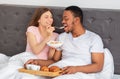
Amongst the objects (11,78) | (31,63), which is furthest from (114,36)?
(11,78)

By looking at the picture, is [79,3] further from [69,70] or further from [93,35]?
[69,70]

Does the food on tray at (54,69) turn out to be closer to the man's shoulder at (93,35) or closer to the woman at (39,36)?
the woman at (39,36)

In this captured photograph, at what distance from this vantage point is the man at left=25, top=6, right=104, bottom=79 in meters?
2.33

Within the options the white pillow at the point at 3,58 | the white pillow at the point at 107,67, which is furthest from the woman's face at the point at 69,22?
the white pillow at the point at 3,58

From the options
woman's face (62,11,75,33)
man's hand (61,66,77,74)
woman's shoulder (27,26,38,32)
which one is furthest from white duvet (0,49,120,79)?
woman's face (62,11,75,33)

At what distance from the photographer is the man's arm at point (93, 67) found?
7.43ft

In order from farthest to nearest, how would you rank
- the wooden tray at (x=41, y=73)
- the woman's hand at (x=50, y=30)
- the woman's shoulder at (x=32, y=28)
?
the woman's shoulder at (x=32, y=28) < the woman's hand at (x=50, y=30) < the wooden tray at (x=41, y=73)

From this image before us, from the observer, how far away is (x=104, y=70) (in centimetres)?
245

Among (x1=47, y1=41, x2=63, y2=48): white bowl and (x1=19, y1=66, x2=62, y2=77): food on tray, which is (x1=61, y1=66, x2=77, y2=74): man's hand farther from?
(x1=47, y1=41, x2=63, y2=48): white bowl

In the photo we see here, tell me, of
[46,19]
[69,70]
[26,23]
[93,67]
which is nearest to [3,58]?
[26,23]

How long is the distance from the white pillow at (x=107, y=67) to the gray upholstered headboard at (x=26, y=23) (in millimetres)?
78

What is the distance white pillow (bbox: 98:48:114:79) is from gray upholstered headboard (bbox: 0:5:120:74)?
0.08 metres

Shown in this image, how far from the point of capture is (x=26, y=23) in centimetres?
288

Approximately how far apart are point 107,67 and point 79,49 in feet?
0.89
